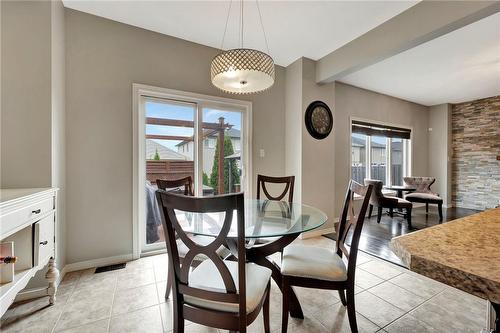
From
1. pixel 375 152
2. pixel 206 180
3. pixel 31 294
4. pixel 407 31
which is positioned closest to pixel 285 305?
pixel 206 180

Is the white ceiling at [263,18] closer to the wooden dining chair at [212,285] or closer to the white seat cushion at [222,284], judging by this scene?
the wooden dining chair at [212,285]

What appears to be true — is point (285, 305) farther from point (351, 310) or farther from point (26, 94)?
point (26, 94)

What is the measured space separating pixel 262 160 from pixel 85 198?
2.24 metres

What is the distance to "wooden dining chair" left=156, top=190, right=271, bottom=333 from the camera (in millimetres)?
986

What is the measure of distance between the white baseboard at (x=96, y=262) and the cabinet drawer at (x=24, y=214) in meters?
0.88

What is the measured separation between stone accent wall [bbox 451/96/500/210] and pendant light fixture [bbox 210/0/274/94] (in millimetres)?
6146

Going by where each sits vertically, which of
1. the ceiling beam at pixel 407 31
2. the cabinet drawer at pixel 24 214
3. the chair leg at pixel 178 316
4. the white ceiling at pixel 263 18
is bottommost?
the chair leg at pixel 178 316

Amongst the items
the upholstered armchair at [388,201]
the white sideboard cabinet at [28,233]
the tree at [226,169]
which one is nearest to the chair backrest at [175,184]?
the tree at [226,169]

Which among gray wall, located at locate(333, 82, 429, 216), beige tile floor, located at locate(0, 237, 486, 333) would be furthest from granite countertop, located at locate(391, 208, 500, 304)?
gray wall, located at locate(333, 82, 429, 216)

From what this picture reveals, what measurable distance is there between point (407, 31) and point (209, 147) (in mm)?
2569

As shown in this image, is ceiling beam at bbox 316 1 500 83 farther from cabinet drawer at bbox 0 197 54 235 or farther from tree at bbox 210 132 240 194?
cabinet drawer at bbox 0 197 54 235

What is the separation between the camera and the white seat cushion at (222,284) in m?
1.10

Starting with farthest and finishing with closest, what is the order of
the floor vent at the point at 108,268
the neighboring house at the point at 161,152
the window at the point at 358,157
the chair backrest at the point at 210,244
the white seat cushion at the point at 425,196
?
1. the window at the point at 358,157
2. the white seat cushion at the point at 425,196
3. the neighboring house at the point at 161,152
4. the floor vent at the point at 108,268
5. the chair backrest at the point at 210,244

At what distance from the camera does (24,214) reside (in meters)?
1.41
